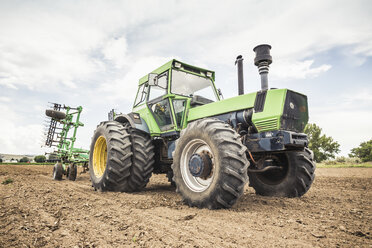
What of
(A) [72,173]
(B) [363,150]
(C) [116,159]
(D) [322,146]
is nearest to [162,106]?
(C) [116,159]

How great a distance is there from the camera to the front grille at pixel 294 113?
3846 millimetres

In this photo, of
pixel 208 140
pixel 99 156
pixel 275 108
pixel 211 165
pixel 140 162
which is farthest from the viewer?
pixel 99 156

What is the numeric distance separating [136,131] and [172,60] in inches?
67.7

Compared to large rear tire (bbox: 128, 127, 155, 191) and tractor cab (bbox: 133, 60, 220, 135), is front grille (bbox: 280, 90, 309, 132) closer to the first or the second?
tractor cab (bbox: 133, 60, 220, 135)

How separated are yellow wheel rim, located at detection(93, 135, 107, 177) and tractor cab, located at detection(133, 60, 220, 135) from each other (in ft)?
4.00

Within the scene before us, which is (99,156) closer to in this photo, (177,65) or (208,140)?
(177,65)

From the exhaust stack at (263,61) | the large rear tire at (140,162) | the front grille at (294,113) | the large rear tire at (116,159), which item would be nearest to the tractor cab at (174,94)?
the large rear tire at (140,162)

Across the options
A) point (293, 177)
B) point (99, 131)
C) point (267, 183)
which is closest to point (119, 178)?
point (99, 131)

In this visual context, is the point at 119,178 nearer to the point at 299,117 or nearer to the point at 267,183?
the point at 267,183

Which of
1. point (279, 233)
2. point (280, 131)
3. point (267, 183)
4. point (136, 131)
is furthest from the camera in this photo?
point (136, 131)

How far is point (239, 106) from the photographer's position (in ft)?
14.1

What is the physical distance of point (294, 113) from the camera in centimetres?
398

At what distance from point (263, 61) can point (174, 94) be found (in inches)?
77.2

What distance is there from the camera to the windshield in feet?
17.7
